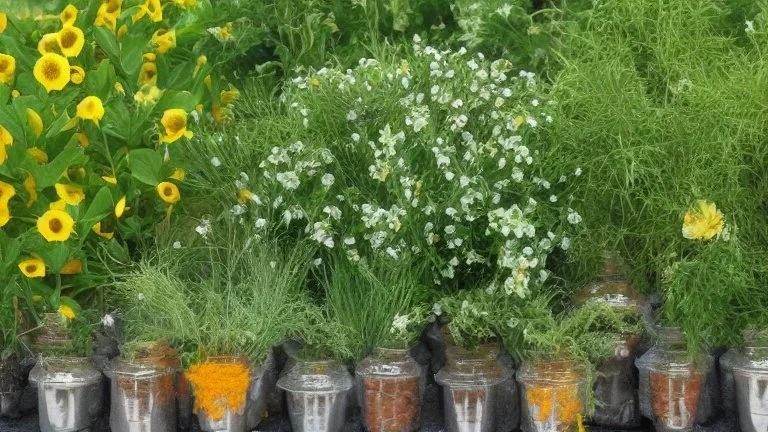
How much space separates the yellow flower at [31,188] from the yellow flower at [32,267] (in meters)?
0.17

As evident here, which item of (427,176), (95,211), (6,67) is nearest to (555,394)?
(427,176)

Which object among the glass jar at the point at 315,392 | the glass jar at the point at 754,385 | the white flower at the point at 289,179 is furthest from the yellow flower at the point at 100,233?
the glass jar at the point at 754,385

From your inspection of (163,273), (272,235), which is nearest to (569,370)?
(272,235)

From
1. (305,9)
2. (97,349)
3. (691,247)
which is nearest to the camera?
(691,247)

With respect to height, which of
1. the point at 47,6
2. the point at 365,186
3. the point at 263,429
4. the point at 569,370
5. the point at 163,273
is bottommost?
the point at 263,429

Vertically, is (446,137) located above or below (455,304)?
above

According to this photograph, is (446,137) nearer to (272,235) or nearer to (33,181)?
(272,235)

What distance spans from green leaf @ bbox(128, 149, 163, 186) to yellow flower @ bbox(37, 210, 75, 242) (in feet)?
0.77

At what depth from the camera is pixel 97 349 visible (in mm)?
3025

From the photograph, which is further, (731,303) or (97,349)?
(97,349)

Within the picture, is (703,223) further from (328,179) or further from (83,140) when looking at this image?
(83,140)

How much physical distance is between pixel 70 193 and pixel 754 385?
184 cm

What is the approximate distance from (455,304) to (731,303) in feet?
2.31

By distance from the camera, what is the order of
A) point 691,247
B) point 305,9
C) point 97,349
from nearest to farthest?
point 691,247 < point 97,349 < point 305,9
